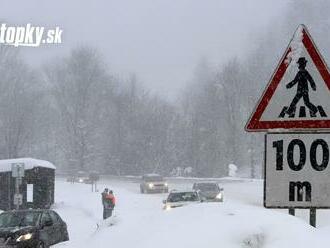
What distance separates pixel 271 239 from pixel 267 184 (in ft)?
11.3

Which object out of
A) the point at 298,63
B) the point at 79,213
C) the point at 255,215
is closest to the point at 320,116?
the point at 298,63

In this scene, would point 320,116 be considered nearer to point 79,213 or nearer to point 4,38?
point 79,213

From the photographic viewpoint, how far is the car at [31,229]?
18.1m

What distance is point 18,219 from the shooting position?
64.6ft

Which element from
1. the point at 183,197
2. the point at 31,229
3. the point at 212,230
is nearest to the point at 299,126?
the point at 212,230

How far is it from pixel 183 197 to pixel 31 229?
13.1 metres

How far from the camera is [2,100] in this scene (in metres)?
81.0

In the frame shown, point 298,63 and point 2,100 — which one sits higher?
point 2,100

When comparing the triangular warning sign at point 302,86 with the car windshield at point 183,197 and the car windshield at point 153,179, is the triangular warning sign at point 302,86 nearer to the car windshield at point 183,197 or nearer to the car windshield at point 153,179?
the car windshield at point 183,197

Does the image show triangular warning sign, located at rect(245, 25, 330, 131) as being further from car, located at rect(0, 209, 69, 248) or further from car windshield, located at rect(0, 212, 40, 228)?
car windshield, located at rect(0, 212, 40, 228)

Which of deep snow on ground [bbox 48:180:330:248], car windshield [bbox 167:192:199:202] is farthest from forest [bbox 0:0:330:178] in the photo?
deep snow on ground [bbox 48:180:330:248]

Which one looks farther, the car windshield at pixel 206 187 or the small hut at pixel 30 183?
the car windshield at pixel 206 187

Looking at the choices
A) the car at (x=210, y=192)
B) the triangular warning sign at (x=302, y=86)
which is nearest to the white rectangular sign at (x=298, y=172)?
the triangular warning sign at (x=302, y=86)

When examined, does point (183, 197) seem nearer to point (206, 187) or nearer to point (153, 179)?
point (206, 187)
